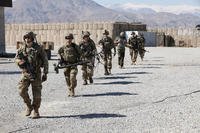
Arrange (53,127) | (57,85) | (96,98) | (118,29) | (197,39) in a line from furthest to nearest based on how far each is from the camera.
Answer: (197,39)
(118,29)
(57,85)
(96,98)
(53,127)

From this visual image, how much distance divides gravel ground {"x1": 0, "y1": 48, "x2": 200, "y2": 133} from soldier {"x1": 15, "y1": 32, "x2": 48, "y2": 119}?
478 millimetres

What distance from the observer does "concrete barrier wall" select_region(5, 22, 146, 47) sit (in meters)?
54.2

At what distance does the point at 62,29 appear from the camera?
5728 centimetres

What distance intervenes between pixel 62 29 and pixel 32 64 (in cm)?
4686

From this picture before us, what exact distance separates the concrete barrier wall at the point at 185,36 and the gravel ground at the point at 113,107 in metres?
40.1

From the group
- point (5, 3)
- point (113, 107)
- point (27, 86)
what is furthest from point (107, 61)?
point (5, 3)

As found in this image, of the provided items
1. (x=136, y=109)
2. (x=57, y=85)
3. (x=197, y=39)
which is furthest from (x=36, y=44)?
(x=197, y=39)

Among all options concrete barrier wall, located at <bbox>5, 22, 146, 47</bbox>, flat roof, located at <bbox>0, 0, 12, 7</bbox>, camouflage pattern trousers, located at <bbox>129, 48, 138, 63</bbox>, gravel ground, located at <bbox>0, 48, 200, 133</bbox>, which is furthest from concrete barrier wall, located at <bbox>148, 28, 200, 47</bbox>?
gravel ground, located at <bbox>0, 48, 200, 133</bbox>

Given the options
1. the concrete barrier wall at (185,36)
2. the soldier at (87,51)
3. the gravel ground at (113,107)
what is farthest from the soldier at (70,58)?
the concrete barrier wall at (185,36)

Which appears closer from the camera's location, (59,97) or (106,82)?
(59,97)

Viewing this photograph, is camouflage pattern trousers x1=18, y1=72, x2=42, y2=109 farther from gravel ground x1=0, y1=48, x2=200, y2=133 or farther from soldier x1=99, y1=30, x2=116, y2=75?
soldier x1=99, y1=30, x2=116, y2=75

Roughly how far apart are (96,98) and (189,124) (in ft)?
13.7

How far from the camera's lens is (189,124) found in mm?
9672

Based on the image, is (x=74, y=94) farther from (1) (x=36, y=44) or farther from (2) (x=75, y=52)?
(1) (x=36, y=44)
